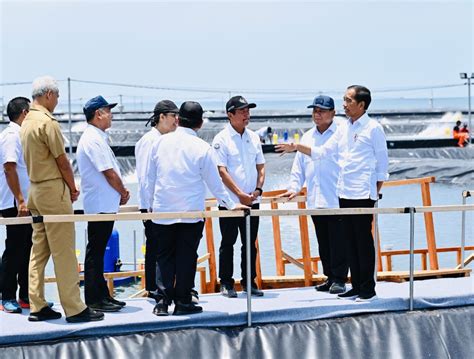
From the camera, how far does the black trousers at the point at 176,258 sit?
582 cm

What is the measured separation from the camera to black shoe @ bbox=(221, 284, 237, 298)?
6543 mm

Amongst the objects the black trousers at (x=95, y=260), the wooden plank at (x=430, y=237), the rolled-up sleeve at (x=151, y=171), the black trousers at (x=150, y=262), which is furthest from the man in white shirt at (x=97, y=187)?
the wooden plank at (x=430, y=237)

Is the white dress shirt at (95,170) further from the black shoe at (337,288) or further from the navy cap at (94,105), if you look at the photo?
the black shoe at (337,288)

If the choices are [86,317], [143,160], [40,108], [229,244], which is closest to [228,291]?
[229,244]

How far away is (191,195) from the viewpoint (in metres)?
5.80

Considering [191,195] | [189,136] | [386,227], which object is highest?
[189,136]

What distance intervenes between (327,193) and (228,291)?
1.09 m

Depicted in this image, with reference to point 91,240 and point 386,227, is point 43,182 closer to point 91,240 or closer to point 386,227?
point 91,240

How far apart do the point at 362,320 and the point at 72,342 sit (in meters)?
1.98

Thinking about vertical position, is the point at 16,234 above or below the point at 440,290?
above

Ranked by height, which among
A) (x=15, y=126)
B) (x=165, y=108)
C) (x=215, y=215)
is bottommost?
(x=215, y=215)

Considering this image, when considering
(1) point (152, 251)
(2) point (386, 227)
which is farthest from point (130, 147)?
(1) point (152, 251)

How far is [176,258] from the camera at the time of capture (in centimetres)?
586

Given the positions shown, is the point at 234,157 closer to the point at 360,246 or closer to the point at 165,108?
the point at 165,108
